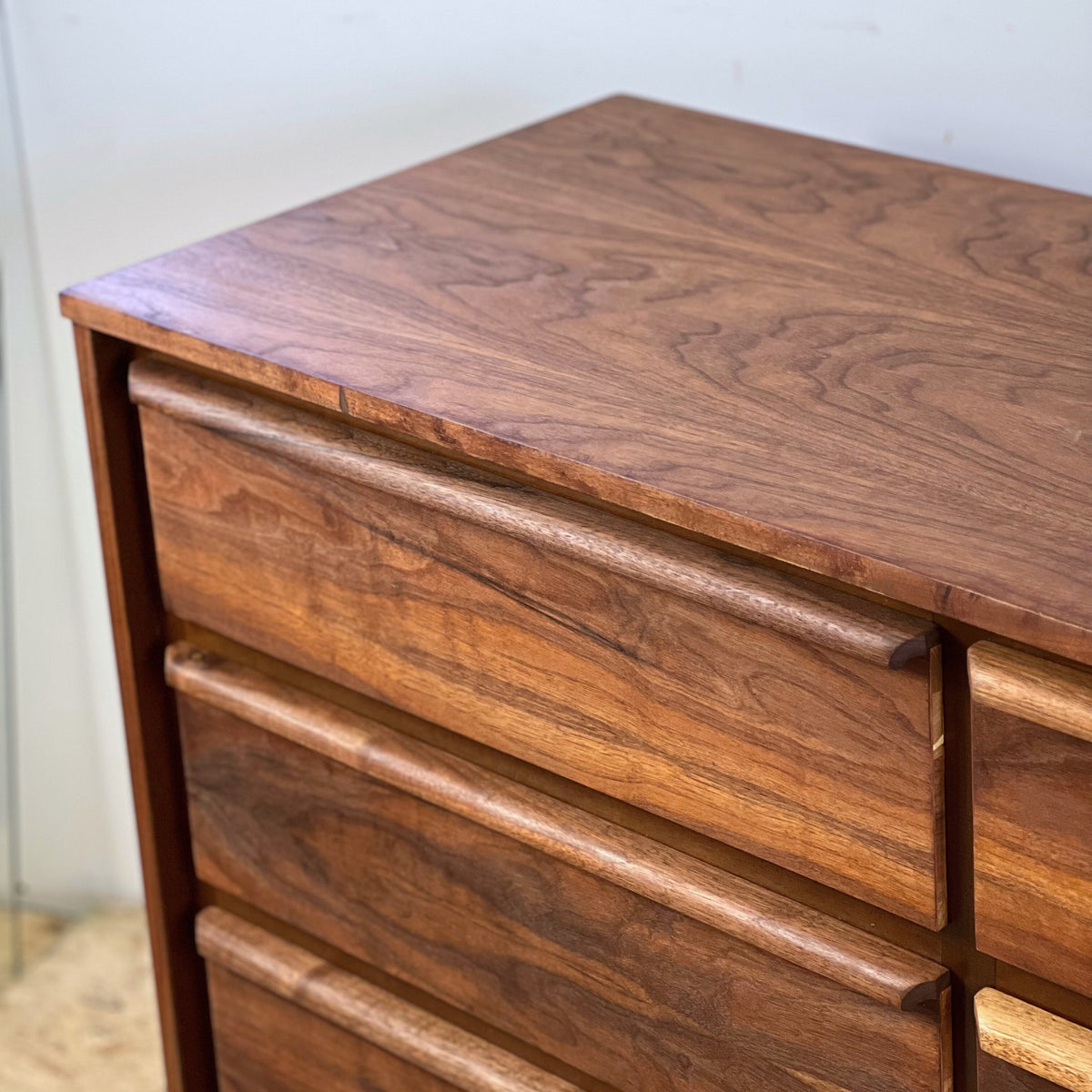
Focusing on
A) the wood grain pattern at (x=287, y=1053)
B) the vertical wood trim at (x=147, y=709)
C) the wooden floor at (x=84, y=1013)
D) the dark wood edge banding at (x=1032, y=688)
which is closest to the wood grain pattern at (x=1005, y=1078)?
the dark wood edge banding at (x=1032, y=688)

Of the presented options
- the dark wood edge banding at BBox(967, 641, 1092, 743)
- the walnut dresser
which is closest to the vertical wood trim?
the walnut dresser

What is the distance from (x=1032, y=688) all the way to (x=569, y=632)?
20 centimetres

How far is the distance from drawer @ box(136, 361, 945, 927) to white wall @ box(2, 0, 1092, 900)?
1.51 ft

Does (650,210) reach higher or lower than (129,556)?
higher

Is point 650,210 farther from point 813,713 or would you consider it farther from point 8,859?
point 8,859

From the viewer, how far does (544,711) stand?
2.20 feet

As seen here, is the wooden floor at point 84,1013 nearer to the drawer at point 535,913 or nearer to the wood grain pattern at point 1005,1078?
the drawer at point 535,913

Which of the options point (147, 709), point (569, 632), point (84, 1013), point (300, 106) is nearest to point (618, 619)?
point (569, 632)

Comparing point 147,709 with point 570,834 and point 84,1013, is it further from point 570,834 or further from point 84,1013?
point 84,1013

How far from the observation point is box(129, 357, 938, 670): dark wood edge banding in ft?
1.83

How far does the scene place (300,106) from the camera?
1.19 metres

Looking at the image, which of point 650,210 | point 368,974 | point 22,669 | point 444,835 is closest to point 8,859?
point 22,669

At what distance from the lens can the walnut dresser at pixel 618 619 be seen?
1.85ft

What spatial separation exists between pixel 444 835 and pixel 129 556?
0.73 feet
